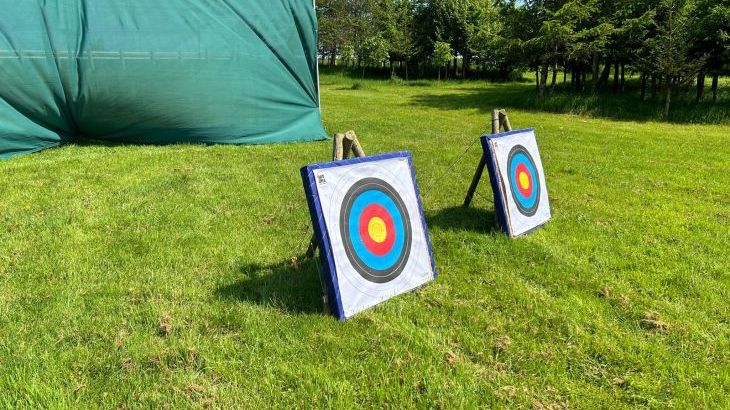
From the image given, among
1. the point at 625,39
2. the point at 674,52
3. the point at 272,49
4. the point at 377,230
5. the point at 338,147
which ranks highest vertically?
the point at 625,39

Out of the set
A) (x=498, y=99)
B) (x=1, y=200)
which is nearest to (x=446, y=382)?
(x=1, y=200)

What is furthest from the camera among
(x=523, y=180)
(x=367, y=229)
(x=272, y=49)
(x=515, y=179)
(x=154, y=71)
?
(x=272, y=49)

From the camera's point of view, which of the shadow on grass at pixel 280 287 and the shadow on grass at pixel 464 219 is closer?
the shadow on grass at pixel 280 287

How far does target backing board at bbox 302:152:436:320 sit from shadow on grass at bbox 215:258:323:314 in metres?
0.30

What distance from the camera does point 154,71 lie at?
8.21 metres

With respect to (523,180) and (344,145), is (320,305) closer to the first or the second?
(344,145)

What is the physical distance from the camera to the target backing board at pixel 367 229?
118 inches

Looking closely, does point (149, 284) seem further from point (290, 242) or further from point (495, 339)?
point (495, 339)

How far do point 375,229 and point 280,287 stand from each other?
2.56ft

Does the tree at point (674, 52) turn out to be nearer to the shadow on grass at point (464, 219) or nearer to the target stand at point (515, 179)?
Result: the target stand at point (515, 179)

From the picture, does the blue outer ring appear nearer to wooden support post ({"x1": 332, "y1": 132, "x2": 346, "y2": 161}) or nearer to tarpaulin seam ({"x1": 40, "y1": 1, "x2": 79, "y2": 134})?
wooden support post ({"x1": 332, "y1": 132, "x2": 346, "y2": 161})

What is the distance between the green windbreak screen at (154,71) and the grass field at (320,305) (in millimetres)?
1939

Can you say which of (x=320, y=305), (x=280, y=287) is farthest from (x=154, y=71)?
(x=320, y=305)

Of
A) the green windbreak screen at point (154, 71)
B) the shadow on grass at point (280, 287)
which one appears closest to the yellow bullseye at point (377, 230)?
the shadow on grass at point (280, 287)
